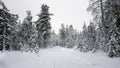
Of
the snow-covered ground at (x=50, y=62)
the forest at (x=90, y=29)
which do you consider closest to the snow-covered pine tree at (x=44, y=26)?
the forest at (x=90, y=29)

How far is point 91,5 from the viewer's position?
62.0 ft

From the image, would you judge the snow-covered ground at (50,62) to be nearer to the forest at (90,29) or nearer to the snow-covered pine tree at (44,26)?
the forest at (90,29)

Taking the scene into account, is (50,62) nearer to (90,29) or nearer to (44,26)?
(44,26)

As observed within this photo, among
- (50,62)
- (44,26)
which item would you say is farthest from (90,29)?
(50,62)

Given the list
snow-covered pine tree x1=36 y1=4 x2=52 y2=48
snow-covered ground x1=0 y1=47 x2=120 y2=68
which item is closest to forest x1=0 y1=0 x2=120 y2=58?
snow-covered pine tree x1=36 y1=4 x2=52 y2=48

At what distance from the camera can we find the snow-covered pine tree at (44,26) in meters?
32.7

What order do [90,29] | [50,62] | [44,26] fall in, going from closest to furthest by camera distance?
[50,62] → [44,26] → [90,29]

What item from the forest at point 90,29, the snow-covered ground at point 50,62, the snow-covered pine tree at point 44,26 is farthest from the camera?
the snow-covered pine tree at point 44,26

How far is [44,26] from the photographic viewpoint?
33.3m

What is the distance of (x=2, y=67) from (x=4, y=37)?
69.4 feet

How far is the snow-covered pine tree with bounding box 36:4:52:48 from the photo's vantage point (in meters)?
32.7

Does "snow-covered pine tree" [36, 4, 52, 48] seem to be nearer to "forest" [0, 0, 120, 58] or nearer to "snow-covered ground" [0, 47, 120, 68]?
"forest" [0, 0, 120, 58]

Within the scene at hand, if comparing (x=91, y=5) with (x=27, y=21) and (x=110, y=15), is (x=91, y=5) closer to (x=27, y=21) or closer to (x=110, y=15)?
(x=110, y=15)

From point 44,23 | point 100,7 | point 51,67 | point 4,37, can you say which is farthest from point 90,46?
point 51,67
